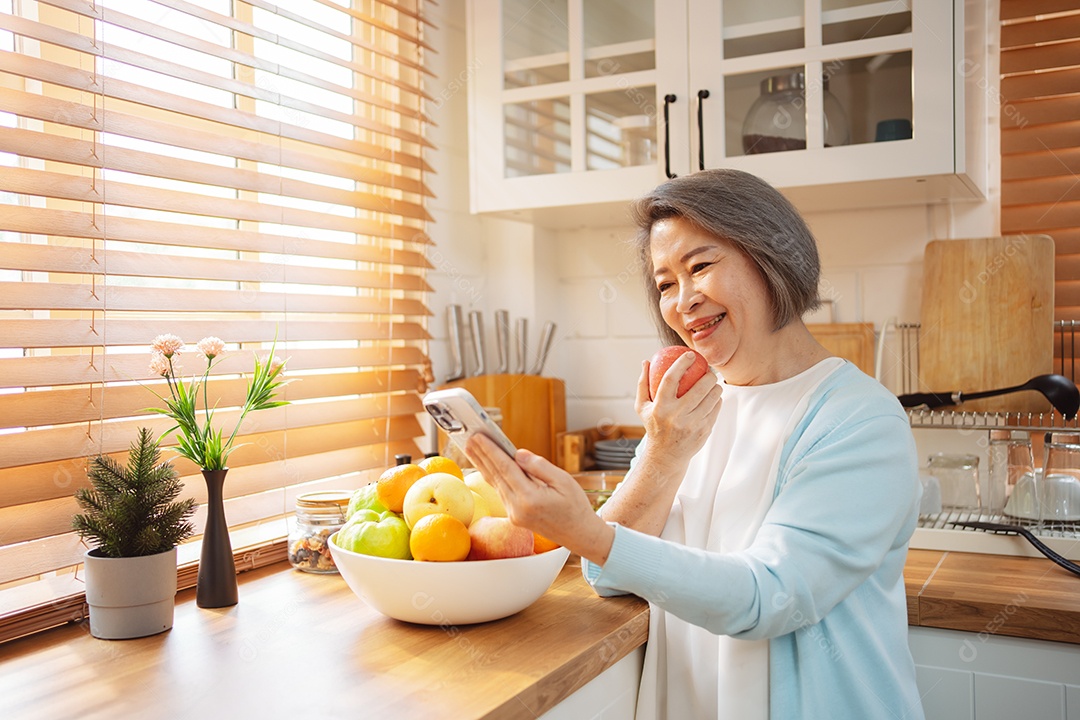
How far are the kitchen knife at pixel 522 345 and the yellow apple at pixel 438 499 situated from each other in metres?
1.12

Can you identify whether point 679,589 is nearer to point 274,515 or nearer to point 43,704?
point 43,704

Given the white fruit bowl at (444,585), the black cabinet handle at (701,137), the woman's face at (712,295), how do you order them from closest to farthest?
1. the white fruit bowl at (444,585)
2. the woman's face at (712,295)
3. the black cabinet handle at (701,137)

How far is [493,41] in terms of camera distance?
214 centimetres

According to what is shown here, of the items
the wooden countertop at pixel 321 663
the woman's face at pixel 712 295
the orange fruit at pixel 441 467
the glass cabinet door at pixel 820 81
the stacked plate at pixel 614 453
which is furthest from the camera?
the stacked plate at pixel 614 453

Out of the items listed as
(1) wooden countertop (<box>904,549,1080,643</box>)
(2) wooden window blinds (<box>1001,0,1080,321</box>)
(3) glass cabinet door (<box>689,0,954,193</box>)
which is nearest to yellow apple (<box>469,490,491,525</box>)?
(1) wooden countertop (<box>904,549,1080,643</box>)

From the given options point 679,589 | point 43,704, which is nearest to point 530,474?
point 679,589

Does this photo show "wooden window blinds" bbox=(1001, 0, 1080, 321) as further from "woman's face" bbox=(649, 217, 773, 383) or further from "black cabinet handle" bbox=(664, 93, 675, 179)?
"woman's face" bbox=(649, 217, 773, 383)

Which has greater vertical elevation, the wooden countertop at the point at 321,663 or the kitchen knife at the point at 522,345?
the kitchen knife at the point at 522,345

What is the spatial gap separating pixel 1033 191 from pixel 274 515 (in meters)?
1.72

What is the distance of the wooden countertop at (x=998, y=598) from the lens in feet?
4.34

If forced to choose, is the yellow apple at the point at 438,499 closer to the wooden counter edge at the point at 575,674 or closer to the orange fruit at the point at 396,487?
the orange fruit at the point at 396,487

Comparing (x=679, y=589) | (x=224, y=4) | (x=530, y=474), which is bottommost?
(x=679, y=589)

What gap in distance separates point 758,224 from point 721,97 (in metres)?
0.72

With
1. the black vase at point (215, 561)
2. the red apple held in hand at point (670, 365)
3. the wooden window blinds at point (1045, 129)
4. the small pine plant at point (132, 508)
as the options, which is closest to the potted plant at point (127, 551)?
the small pine plant at point (132, 508)
